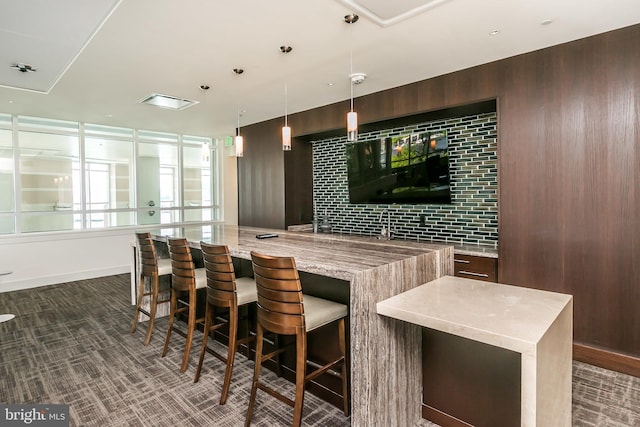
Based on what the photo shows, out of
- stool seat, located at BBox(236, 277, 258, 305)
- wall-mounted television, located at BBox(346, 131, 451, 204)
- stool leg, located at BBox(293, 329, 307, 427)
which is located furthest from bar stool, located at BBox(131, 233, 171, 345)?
wall-mounted television, located at BBox(346, 131, 451, 204)

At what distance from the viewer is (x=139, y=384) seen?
8.55 ft

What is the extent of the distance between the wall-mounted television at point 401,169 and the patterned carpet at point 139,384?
2.19 meters

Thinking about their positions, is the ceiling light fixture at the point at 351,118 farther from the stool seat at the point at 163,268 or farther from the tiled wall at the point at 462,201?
the stool seat at the point at 163,268

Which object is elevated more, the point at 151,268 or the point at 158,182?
the point at 158,182

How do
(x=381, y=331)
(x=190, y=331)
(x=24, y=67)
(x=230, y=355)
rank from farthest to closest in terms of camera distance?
(x=24, y=67) < (x=190, y=331) < (x=230, y=355) < (x=381, y=331)

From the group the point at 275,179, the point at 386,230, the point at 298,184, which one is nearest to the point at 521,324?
the point at 386,230

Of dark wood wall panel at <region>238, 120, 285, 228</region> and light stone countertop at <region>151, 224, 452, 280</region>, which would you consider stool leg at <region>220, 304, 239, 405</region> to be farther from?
dark wood wall panel at <region>238, 120, 285, 228</region>

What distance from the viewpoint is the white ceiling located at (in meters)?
2.34

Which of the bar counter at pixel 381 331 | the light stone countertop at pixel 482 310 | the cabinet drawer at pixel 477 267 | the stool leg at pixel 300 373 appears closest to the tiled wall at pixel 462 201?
the cabinet drawer at pixel 477 267

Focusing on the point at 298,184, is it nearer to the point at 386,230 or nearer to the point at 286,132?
the point at 386,230

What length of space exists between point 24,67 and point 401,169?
4.09 meters

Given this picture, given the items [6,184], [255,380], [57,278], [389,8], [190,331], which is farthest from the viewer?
[57,278]

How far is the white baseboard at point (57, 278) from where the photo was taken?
17.5ft

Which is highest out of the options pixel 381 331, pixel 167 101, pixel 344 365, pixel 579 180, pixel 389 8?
pixel 167 101
